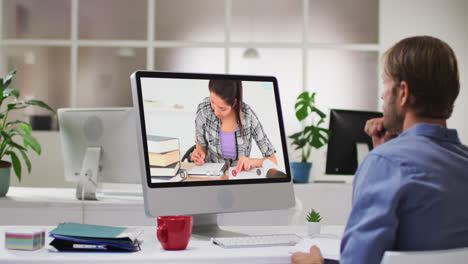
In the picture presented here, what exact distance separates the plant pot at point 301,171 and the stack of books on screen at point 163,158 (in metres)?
2.32

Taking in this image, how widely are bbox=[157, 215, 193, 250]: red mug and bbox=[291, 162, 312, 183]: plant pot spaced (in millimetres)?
2445

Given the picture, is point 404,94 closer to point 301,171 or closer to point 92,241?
point 92,241

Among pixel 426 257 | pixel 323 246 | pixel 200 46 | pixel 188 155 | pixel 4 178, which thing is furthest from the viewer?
pixel 200 46

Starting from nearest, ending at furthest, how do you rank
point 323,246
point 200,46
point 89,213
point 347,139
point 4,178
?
point 323,246 → point 89,213 → point 4,178 → point 347,139 → point 200,46

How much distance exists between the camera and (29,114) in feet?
17.6

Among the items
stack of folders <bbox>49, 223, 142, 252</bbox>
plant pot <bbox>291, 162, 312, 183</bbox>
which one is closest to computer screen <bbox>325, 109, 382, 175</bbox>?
plant pot <bbox>291, 162, 312, 183</bbox>

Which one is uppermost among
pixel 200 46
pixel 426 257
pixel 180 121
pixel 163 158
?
pixel 200 46

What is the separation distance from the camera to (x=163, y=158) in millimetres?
1447

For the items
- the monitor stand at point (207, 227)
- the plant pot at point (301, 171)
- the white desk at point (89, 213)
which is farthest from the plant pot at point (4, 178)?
the plant pot at point (301, 171)

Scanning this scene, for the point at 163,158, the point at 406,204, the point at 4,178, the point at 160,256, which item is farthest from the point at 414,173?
the point at 4,178

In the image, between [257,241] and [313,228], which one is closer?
[257,241]

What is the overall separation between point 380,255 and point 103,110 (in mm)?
1976

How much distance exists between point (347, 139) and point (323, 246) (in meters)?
1.62

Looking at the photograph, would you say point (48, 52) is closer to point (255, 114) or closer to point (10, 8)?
point (10, 8)
